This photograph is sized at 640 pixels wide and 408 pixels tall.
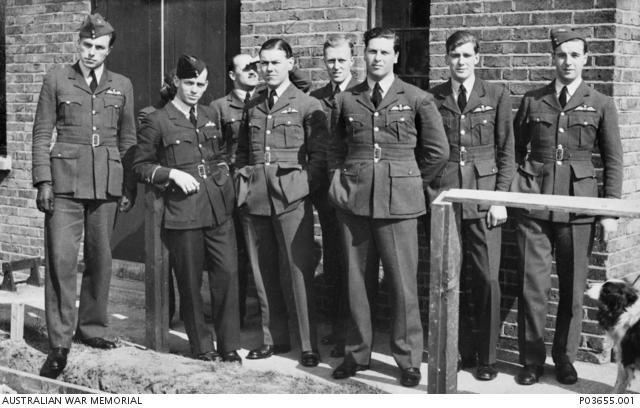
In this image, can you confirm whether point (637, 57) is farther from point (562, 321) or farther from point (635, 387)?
point (635, 387)

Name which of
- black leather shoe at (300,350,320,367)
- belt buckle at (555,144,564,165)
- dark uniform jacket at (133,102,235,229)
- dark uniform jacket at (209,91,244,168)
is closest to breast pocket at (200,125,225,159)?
dark uniform jacket at (133,102,235,229)

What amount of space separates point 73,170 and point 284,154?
4.34ft

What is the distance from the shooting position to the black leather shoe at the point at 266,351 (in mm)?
6406

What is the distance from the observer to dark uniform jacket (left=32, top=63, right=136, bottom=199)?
21.0ft

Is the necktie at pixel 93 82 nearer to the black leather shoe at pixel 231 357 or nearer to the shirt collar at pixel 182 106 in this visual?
the shirt collar at pixel 182 106

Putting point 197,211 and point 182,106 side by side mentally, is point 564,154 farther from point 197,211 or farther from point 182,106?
point 182,106

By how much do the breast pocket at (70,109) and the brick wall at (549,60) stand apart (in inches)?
91.5

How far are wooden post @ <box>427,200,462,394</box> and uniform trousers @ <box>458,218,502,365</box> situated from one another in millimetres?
1055

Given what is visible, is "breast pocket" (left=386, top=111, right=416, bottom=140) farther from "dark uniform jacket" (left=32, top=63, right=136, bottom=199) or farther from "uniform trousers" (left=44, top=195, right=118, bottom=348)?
"uniform trousers" (left=44, top=195, right=118, bottom=348)

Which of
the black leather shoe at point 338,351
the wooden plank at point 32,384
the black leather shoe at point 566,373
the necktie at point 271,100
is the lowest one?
the wooden plank at point 32,384

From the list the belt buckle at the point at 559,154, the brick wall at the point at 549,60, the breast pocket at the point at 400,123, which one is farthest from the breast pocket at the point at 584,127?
the breast pocket at the point at 400,123

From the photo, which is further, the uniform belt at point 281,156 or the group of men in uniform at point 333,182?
the uniform belt at point 281,156

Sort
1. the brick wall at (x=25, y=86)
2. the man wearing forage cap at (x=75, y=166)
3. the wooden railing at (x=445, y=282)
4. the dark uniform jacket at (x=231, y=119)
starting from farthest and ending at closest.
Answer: the brick wall at (x=25, y=86) < the dark uniform jacket at (x=231, y=119) < the man wearing forage cap at (x=75, y=166) < the wooden railing at (x=445, y=282)
